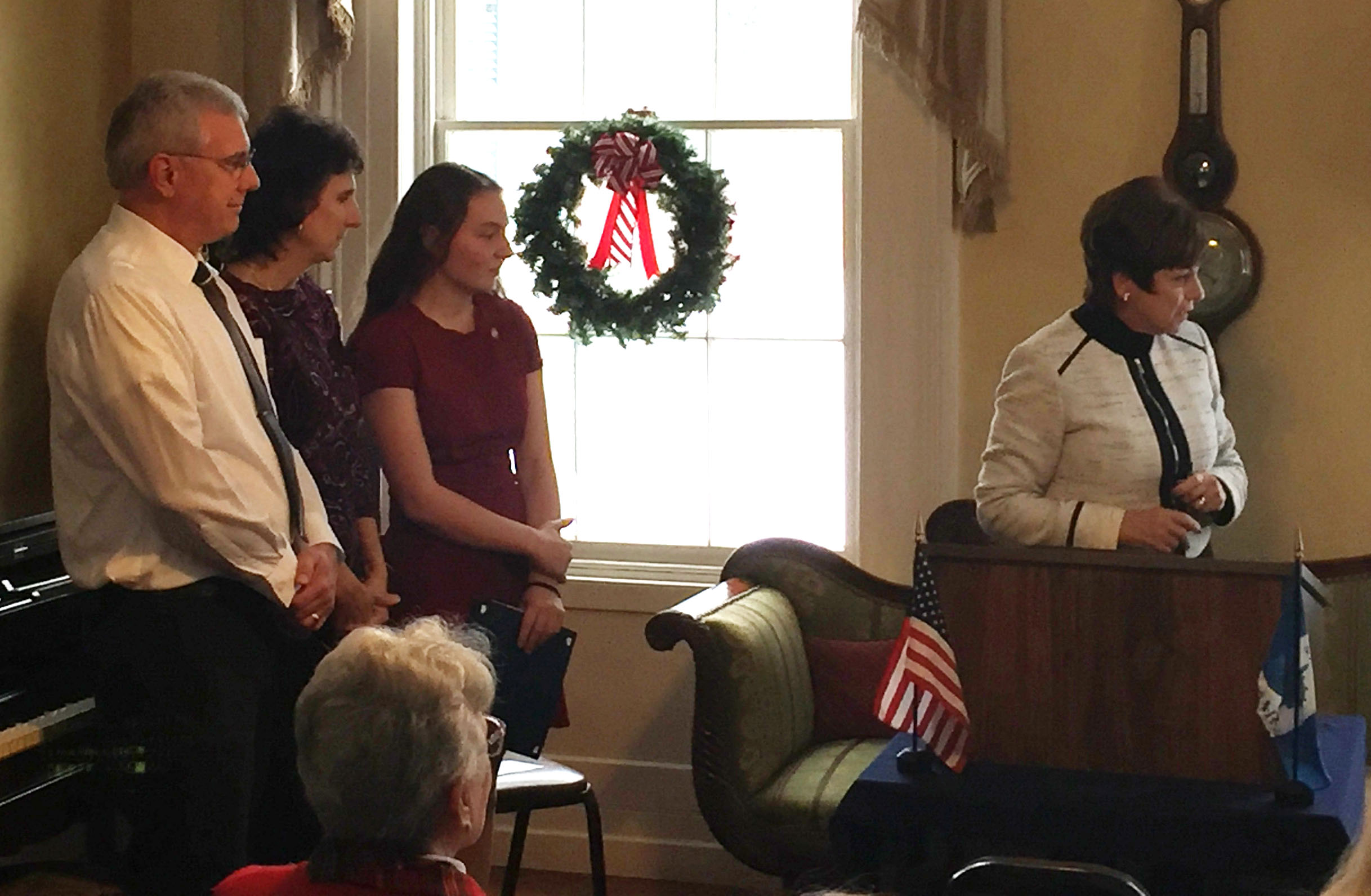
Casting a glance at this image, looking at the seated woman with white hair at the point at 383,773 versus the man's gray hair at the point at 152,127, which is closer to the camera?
the seated woman with white hair at the point at 383,773

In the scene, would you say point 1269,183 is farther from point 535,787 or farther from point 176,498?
point 176,498

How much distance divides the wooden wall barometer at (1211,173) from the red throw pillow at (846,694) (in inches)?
41.1

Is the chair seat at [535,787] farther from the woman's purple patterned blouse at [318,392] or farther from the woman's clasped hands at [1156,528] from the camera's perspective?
the woman's clasped hands at [1156,528]

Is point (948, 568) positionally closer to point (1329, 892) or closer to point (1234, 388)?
point (1329, 892)

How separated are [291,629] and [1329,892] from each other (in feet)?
5.17

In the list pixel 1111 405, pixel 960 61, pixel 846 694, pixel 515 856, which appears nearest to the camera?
pixel 1111 405

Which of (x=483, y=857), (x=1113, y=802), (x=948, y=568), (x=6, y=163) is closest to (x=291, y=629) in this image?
(x=483, y=857)

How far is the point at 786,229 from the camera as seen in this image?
4215 mm

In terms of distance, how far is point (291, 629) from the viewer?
Answer: 271cm

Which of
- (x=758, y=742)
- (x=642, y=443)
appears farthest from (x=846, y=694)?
(x=642, y=443)

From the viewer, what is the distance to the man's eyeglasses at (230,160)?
2672 mm

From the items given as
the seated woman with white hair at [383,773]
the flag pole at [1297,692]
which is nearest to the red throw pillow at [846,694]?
the flag pole at [1297,692]

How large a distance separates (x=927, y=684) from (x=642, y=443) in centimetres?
206

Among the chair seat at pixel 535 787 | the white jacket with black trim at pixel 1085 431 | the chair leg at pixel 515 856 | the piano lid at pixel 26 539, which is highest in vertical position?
the white jacket with black trim at pixel 1085 431
